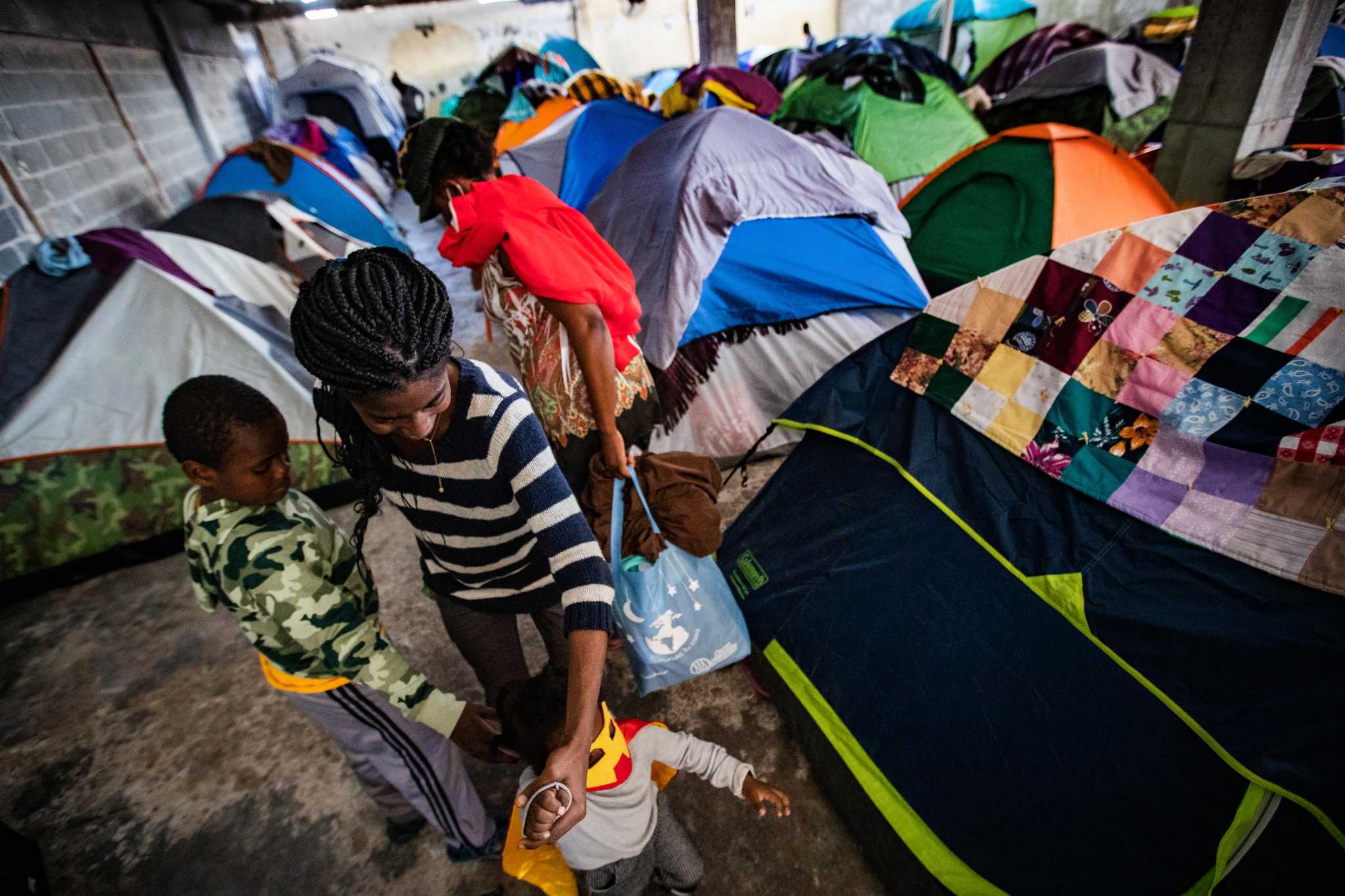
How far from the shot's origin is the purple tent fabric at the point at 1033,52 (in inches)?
259

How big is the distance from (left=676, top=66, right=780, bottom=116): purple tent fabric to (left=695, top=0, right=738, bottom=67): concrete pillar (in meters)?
0.11

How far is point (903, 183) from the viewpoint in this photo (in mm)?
4355

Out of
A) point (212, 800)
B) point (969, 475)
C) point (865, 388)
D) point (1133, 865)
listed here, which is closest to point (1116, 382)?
point (969, 475)

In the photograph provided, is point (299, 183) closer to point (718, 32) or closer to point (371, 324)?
point (718, 32)

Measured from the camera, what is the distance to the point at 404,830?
1550mm

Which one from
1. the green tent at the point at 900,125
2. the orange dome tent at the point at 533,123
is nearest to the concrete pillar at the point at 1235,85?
the green tent at the point at 900,125

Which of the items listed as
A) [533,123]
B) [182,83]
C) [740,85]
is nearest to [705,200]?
[740,85]

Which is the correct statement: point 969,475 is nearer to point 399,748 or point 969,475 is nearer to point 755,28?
point 399,748

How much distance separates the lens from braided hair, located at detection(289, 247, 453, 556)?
78 cm

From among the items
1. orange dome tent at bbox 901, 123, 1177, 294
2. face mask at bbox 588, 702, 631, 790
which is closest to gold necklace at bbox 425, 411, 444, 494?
face mask at bbox 588, 702, 631, 790

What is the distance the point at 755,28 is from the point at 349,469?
50.2ft

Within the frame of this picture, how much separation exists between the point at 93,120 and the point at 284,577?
5.35 m

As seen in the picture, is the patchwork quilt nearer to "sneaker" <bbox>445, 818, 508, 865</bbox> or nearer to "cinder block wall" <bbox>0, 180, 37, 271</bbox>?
"sneaker" <bbox>445, 818, 508, 865</bbox>

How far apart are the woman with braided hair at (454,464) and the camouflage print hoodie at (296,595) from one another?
85 mm
